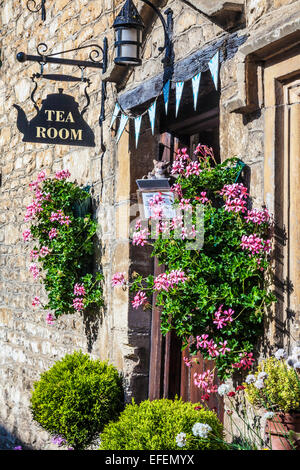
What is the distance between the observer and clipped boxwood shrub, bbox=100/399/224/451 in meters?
3.48

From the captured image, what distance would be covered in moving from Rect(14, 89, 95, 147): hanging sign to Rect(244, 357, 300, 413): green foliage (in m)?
2.69

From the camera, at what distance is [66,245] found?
5.34 meters

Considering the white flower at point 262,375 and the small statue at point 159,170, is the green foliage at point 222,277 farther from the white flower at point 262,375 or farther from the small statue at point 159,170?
the small statue at point 159,170

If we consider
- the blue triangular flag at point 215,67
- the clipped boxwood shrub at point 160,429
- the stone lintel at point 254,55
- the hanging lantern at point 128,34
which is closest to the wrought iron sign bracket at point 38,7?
the hanging lantern at point 128,34

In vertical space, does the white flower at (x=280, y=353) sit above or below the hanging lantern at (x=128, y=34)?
below

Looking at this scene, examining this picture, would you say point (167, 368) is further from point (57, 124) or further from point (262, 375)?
point (57, 124)

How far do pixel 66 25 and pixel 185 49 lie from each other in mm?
2185

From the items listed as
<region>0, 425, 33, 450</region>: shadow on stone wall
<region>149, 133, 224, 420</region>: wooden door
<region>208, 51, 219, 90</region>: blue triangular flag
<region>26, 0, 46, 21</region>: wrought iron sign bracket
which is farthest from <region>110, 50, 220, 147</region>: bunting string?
<region>0, 425, 33, 450</region>: shadow on stone wall

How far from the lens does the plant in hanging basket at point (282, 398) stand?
3033 millimetres

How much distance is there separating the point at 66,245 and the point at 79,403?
50.6 inches

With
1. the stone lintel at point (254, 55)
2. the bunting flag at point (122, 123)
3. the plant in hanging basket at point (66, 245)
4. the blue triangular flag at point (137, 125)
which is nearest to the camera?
the stone lintel at point (254, 55)

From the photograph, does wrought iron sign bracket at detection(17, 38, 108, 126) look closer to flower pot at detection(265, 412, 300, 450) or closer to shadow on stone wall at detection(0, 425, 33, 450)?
flower pot at detection(265, 412, 300, 450)

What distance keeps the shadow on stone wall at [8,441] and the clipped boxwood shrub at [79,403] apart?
Result: 6.76 feet
